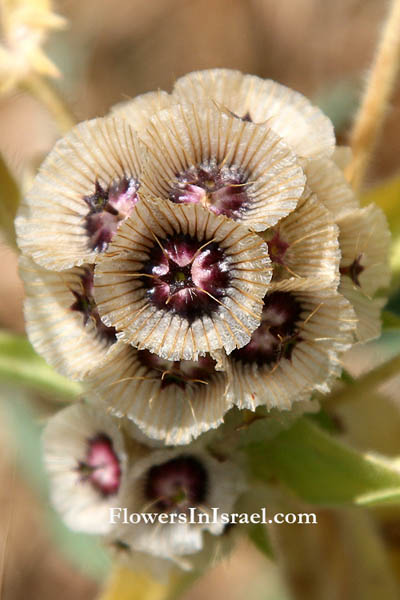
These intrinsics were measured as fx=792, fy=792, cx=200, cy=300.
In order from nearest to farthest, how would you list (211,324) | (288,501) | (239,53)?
(211,324)
(288,501)
(239,53)

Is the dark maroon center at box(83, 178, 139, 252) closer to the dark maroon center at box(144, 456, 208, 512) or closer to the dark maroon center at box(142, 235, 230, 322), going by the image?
the dark maroon center at box(142, 235, 230, 322)

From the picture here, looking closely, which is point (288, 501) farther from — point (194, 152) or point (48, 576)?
point (48, 576)

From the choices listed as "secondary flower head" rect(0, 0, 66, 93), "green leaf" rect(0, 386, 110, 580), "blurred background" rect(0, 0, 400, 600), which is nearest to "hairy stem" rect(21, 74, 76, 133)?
"secondary flower head" rect(0, 0, 66, 93)

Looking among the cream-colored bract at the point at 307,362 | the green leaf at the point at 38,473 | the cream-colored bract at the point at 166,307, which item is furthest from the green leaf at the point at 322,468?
the green leaf at the point at 38,473

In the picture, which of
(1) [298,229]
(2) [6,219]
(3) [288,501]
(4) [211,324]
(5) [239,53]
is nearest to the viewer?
(4) [211,324]

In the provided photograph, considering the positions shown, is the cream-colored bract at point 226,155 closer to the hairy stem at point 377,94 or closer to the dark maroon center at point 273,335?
the dark maroon center at point 273,335

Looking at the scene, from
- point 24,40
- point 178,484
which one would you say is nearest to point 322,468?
point 178,484

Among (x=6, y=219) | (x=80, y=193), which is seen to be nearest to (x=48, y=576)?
(x=6, y=219)

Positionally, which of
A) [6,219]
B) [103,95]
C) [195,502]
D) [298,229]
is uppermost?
[103,95]
